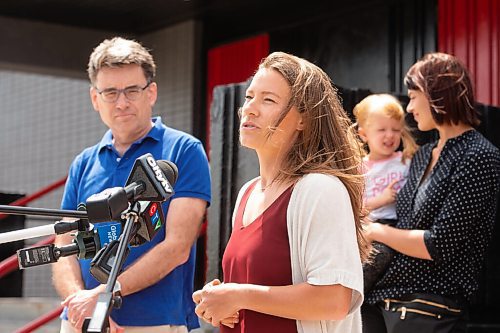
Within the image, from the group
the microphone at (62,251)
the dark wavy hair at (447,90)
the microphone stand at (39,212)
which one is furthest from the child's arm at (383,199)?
the microphone stand at (39,212)

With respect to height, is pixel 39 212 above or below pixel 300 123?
below

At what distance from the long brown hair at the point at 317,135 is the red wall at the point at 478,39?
184 inches

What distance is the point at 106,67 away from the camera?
3787mm

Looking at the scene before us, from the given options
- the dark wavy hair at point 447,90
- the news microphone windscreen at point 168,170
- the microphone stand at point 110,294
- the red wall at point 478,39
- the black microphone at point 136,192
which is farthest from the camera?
the red wall at point 478,39

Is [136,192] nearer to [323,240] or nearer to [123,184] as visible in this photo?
[323,240]

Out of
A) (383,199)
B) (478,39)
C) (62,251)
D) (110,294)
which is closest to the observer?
(110,294)

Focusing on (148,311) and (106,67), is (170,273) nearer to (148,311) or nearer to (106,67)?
(148,311)

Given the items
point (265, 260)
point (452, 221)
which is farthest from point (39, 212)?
point (452, 221)

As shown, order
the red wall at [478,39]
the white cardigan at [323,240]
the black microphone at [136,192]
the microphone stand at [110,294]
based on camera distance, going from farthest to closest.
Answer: the red wall at [478,39] < the white cardigan at [323,240] < the black microphone at [136,192] < the microphone stand at [110,294]

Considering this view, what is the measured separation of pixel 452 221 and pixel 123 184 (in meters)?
1.30

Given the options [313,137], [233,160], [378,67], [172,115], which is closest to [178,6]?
[172,115]

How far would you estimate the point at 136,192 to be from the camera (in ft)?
8.07

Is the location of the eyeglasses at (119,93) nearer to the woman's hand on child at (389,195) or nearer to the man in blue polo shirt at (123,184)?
the man in blue polo shirt at (123,184)

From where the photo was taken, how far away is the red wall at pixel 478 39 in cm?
721
